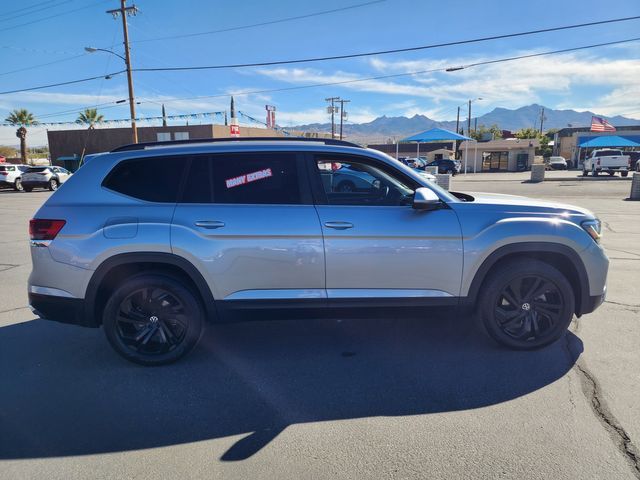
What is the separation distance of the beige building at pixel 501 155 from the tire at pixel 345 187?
50.9 meters

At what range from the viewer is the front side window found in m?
3.74

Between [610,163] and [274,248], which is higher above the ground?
[610,163]

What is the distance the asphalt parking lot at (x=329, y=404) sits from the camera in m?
2.54

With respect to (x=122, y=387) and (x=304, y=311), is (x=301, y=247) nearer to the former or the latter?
(x=304, y=311)

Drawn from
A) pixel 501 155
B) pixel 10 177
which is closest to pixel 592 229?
pixel 10 177

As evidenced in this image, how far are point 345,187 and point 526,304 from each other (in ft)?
6.29

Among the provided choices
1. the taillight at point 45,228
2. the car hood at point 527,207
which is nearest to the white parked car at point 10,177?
the taillight at point 45,228

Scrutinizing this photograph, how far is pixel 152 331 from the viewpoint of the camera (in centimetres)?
372

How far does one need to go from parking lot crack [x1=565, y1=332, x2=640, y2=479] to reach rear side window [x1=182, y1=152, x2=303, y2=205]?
2.64 m

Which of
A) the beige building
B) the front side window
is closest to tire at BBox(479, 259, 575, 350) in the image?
the front side window

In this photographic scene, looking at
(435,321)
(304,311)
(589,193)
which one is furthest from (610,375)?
(589,193)

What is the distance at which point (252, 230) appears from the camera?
351cm

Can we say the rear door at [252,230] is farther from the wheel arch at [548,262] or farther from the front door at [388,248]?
the wheel arch at [548,262]

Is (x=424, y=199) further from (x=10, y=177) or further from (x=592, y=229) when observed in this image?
(x=10, y=177)
